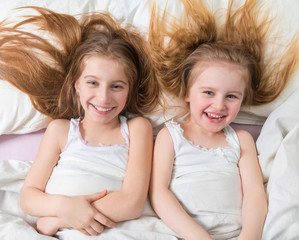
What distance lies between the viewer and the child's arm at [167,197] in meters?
1.05

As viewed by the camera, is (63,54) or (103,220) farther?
(63,54)

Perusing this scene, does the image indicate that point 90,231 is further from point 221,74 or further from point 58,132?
point 221,74

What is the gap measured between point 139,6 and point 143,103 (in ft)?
1.06

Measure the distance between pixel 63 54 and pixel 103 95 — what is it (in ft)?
0.75

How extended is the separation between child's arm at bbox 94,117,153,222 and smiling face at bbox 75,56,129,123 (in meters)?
0.11

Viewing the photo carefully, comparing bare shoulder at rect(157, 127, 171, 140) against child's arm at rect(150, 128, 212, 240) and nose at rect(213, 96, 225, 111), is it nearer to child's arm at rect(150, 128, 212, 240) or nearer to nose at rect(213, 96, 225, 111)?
child's arm at rect(150, 128, 212, 240)

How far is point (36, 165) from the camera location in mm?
1163

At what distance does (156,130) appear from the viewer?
134 centimetres

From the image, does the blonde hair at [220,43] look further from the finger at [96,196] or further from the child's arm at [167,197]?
the finger at [96,196]

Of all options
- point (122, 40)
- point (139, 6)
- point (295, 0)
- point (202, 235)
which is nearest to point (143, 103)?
point (122, 40)

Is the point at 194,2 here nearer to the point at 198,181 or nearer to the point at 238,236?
the point at 198,181

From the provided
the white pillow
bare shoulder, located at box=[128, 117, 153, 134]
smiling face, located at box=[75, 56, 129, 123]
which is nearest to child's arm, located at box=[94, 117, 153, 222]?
bare shoulder, located at box=[128, 117, 153, 134]

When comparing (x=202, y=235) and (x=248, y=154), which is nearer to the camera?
(x=202, y=235)

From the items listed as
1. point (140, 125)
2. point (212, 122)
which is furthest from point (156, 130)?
point (212, 122)
